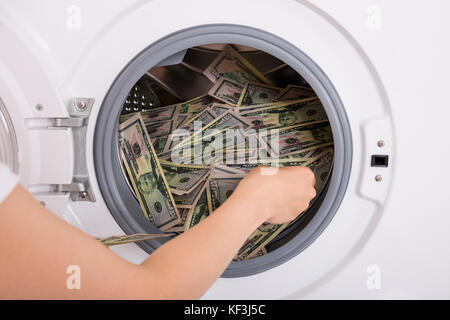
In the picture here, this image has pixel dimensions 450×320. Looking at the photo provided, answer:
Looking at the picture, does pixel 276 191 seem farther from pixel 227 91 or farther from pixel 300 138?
pixel 227 91

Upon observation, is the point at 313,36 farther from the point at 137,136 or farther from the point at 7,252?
the point at 7,252

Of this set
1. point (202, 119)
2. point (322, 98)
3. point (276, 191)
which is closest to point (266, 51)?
point (322, 98)

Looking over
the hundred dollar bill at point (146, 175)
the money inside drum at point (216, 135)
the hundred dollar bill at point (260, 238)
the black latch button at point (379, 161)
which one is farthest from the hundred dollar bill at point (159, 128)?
the black latch button at point (379, 161)

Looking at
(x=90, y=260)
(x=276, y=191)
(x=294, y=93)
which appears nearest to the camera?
(x=90, y=260)

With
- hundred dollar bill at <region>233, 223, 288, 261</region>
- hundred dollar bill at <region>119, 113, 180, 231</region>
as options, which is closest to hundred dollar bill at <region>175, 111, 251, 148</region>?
hundred dollar bill at <region>119, 113, 180, 231</region>

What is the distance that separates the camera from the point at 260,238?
1.10m

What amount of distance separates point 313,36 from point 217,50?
42 centimetres

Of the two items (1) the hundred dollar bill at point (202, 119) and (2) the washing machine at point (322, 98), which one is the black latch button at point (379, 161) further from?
(1) the hundred dollar bill at point (202, 119)

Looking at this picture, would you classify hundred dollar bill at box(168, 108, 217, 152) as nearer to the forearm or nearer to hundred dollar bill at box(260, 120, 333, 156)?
hundred dollar bill at box(260, 120, 333, 156)

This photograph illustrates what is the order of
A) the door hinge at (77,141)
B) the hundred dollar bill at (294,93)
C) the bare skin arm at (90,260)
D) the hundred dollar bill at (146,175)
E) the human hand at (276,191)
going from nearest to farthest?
the bare skin arm at (90,260), the human hand at (276,191), the door hinge at (77,141), the hundred dollar bill at (146,175), the hundred dollar bill at (294,93)

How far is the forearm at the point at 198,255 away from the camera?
57 cm

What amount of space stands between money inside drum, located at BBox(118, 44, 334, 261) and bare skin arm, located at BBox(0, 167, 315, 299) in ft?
1.50

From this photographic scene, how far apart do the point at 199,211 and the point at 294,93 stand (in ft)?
1.24

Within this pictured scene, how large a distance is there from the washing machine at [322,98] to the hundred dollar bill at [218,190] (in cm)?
24
